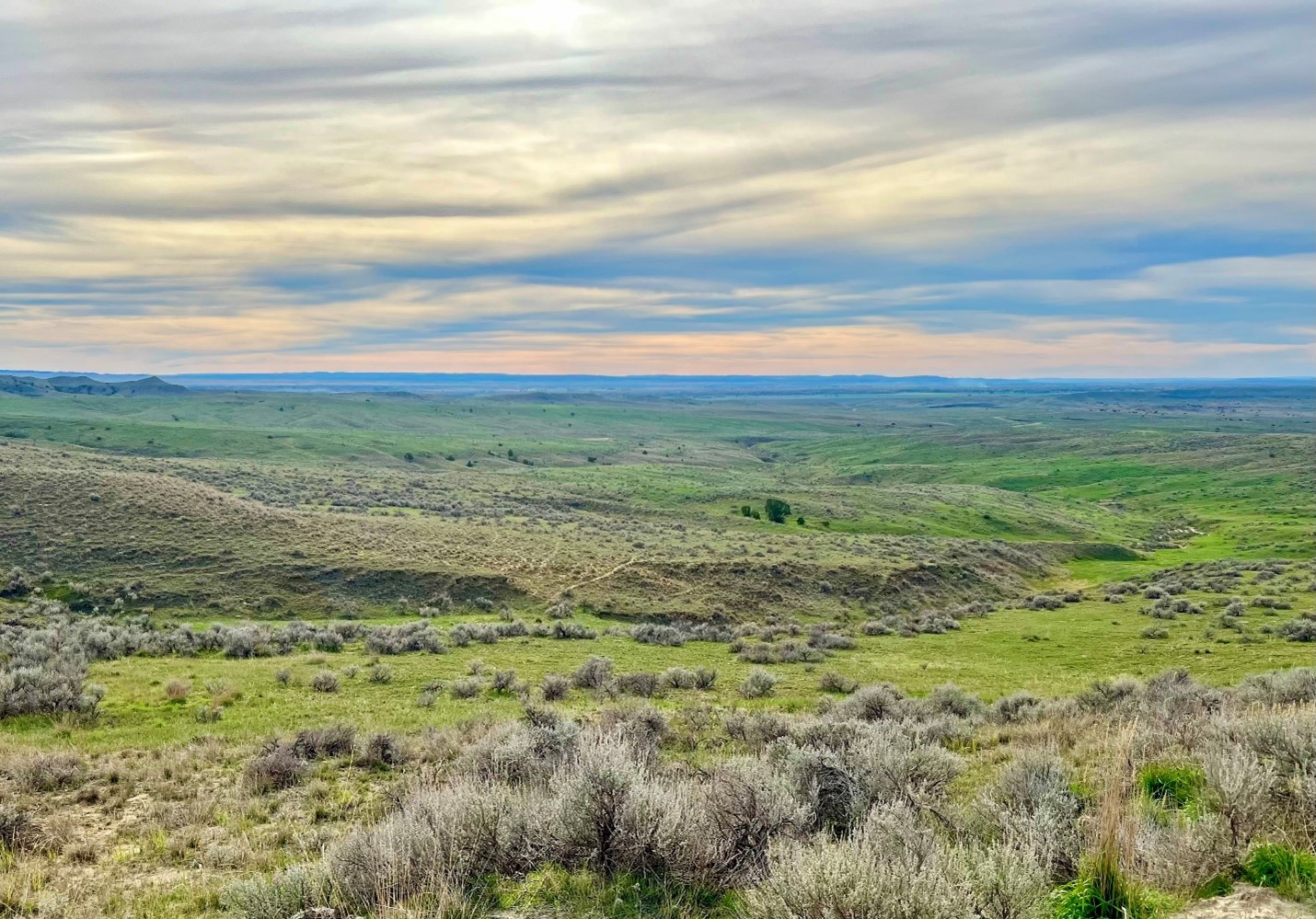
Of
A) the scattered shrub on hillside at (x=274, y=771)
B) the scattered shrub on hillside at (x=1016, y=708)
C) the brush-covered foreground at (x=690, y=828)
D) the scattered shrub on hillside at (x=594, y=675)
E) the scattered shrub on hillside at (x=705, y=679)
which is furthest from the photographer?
the scattered shrub on hillside at (x=705, y=679)

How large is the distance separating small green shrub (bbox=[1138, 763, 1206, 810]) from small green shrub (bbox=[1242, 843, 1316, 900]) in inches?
71.9

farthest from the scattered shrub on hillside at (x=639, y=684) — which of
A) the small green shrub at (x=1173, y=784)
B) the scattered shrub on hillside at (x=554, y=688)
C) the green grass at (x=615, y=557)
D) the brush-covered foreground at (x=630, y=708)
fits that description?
the small green shrub at (x=1173, y=784)

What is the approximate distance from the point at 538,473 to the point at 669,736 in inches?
A: 3757

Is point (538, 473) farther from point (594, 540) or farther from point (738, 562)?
point (738, 562)

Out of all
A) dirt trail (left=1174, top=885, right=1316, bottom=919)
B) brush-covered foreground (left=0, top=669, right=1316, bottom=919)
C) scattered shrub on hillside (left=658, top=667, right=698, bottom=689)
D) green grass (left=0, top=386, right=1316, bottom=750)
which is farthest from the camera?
green grass (left=0, top=386, right=1316, bottom=750)

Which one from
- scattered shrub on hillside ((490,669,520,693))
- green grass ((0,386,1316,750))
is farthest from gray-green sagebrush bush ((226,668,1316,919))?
scattered shrub on hillside ((490,669,520,693))

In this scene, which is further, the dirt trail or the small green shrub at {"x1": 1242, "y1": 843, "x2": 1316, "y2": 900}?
the small green shrub at {"x1": 1242, "y1": 843, "x2": 1316, "y2": 900}

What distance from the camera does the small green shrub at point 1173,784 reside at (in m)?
8.25

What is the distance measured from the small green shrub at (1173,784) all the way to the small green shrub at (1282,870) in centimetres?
183

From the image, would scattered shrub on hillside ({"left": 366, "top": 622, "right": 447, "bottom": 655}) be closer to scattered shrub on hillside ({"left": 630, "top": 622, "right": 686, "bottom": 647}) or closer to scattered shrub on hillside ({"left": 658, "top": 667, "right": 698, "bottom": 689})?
scattered shrub on hillside ({"left": 630, "top": 622, "right": 686, "bottom": 647})

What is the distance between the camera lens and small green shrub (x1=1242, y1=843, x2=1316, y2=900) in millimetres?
5660

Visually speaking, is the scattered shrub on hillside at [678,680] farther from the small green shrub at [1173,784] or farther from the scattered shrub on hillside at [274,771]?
the small green shrub at [1173,784]

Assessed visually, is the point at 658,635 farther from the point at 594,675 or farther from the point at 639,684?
the point at 639,684

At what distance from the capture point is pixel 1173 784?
8602mm
